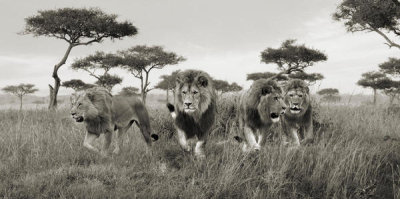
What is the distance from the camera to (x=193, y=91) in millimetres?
5023

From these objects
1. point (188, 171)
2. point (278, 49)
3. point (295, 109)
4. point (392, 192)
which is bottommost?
point (392, 192)

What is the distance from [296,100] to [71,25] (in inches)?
881

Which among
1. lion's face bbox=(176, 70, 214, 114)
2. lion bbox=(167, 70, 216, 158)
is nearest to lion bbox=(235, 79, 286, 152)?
lion bbox=(167, 70, 216, 158)

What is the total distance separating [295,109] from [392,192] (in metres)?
1.77

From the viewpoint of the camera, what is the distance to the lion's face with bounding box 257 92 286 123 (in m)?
5.25

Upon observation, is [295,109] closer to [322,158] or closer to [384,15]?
[322,158]

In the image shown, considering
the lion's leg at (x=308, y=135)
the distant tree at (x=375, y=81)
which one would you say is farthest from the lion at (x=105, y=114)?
the distant tree at (x=375, y=81)

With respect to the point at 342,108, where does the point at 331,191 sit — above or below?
below

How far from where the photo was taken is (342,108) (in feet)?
37.3

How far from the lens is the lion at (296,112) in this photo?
572 cm

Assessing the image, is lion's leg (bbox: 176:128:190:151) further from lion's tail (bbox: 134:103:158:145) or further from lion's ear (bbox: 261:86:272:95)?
lion's ear (bbox: 261:86:272:95)

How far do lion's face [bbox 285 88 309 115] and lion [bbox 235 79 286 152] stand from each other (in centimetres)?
24

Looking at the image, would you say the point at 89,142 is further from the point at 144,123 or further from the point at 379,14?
the point at 379,14

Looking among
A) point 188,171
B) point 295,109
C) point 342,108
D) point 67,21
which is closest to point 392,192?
point 295,109
